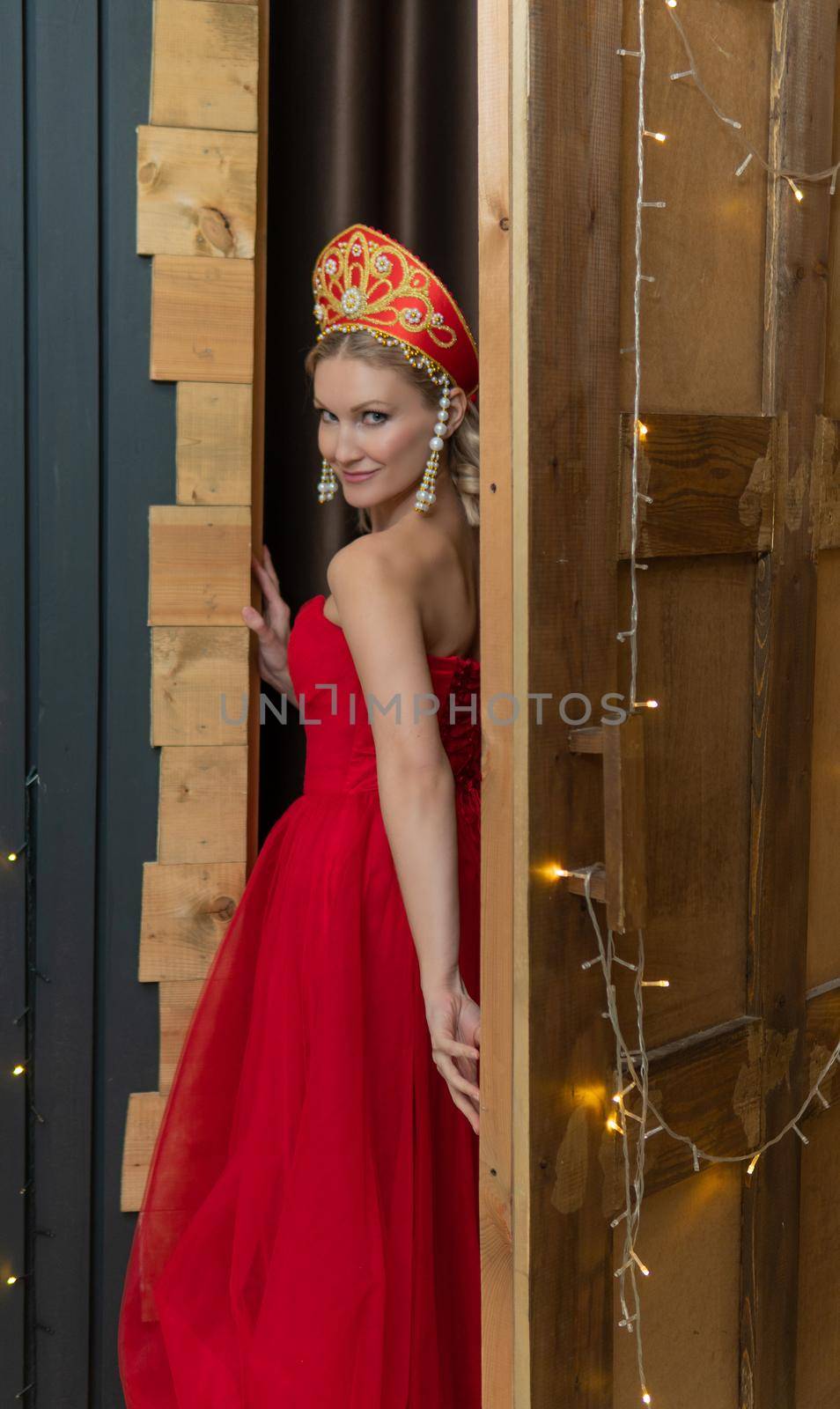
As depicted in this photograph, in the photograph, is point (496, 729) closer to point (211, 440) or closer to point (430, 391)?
point (430, 391)

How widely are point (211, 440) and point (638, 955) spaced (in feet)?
2.75

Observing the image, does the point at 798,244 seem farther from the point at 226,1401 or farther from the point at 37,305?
the point at 226,1401

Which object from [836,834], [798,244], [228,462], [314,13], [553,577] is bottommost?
[836,834]

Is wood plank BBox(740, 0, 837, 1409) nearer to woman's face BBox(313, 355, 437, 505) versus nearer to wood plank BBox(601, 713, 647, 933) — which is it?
wood plank BBox(601, 713, 647, 933)

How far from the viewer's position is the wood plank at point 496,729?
1.13 metres

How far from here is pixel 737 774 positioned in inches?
54.5

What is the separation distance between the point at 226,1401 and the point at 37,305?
127cm

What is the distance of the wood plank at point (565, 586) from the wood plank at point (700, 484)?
0.15ft

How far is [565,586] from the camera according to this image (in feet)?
3.83

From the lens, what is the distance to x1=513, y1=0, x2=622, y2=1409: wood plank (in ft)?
3.68

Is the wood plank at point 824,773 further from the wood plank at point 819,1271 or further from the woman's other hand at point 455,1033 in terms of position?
the woman's other hand at point 455,1033

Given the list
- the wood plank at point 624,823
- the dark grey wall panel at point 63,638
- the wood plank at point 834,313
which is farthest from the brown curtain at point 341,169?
the wood plank at point 624,823

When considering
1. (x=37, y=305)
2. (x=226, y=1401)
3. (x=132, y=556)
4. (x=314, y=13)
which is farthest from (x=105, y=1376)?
(x=314, y=13)

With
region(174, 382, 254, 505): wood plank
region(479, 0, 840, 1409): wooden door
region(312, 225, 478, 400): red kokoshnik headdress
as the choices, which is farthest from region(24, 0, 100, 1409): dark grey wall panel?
region(479, 0, 840, 1409): wooden door
